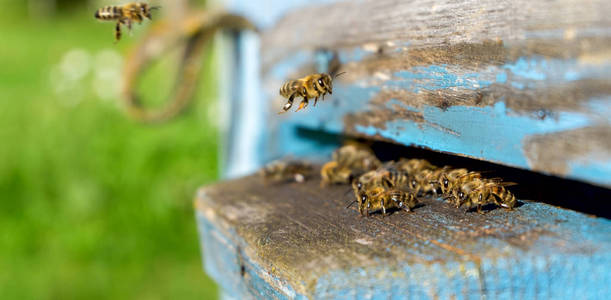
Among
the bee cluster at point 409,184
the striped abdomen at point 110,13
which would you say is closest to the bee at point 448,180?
the bee cluster at point 409,184

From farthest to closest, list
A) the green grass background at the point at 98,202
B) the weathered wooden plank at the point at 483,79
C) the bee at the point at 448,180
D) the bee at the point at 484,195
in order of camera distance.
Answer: the green grass background at the point at 98,202, the bee at the point at 448,180, the bee at the point at 484,195, the weathered wooden plank at the point at 483,79

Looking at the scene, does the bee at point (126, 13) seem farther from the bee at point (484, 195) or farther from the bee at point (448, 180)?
the bee at point (484, 195)

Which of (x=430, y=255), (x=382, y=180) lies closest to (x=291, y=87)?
(x=382, y=180)

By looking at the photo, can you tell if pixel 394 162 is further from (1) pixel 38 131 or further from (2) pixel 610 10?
(1) pixel 38 131

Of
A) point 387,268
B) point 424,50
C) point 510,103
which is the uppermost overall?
point 424,50

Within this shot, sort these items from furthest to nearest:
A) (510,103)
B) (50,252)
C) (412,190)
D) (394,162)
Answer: (50,252)
(394,162)
(412,190)
(510,103)

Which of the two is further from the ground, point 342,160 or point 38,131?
point 342,160

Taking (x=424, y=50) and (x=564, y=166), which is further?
(x=424, y=50)

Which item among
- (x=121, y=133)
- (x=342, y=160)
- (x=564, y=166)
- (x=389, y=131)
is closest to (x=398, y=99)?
(x=389, y=131)

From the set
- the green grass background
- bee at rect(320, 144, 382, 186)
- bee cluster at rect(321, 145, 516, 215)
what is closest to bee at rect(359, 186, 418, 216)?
bee cluster at rect(321, 145, 516, 215)
